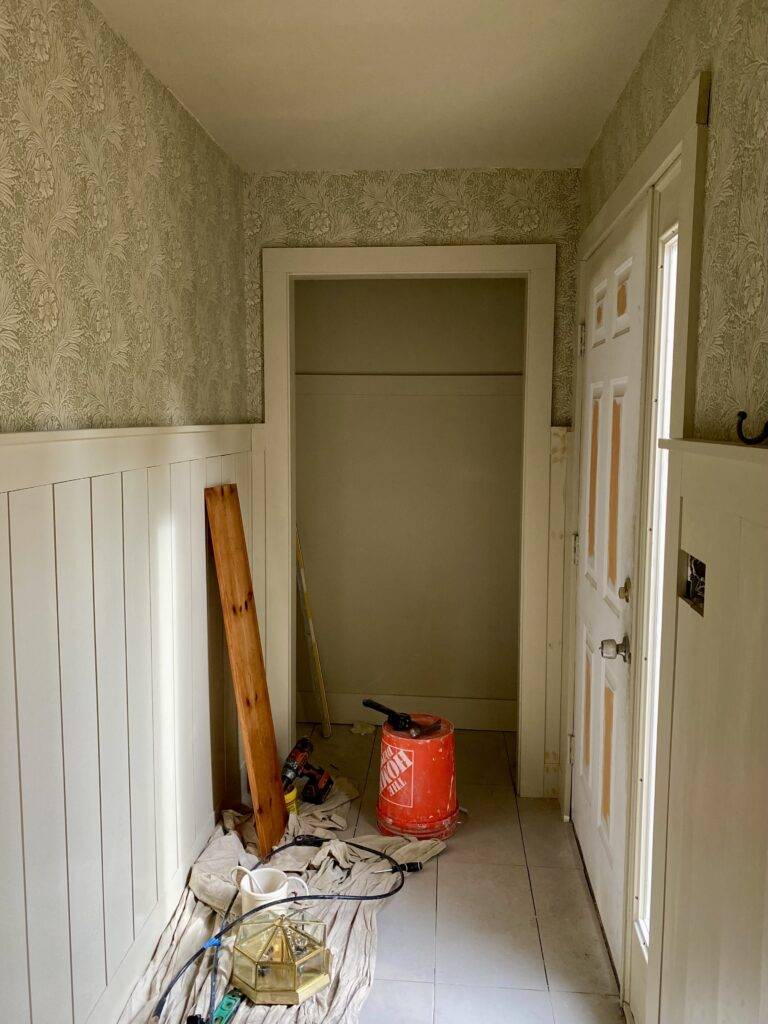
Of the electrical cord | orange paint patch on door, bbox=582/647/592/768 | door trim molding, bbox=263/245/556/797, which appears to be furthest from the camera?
door trim molding, bbox=263/245/556/797

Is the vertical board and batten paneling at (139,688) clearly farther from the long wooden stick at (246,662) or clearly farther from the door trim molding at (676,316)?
the door trim molding at (676,316)

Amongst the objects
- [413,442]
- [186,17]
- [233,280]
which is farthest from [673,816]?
[413,442]

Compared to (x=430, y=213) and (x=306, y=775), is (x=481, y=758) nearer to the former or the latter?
(x=306, y=775)

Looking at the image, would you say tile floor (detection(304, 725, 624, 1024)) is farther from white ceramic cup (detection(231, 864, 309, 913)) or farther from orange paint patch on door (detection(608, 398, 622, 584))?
orange paint patch on door (detection(608, 398, 622, 584))

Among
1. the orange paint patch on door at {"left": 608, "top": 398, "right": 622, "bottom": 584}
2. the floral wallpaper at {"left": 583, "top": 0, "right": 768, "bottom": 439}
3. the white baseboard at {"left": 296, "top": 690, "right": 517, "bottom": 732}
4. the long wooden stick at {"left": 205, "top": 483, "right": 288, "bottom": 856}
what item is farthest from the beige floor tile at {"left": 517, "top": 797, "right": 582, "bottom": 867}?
the floral wallpaper at {"left": 583, "top": 0, "right": 768, "bottom": 439}

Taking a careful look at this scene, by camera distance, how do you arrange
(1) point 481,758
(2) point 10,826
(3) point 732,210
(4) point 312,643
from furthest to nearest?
(4) point 312,643 < (1) point 481,758 < (2) point 10,826 < (3) point 732,210

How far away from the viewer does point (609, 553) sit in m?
2.45

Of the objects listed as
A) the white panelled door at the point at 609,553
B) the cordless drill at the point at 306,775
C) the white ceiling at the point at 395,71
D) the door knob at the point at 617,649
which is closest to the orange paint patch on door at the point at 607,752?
the white panelled door at the point at 609,553

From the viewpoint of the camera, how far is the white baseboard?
4164mm

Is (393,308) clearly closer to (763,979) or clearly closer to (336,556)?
(336,556)

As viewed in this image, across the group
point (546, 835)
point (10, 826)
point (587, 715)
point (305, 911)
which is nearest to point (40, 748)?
point (10, 826)

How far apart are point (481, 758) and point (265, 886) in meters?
1.54

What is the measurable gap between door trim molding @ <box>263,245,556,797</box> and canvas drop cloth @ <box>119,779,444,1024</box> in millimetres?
603

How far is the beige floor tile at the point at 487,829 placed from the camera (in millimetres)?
2930
